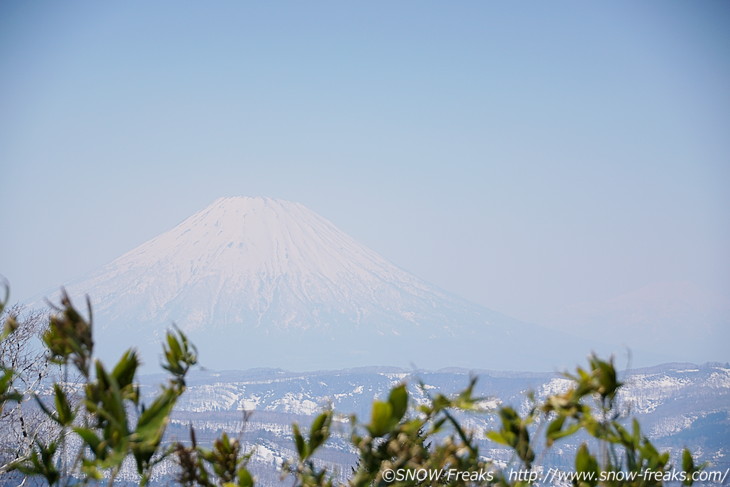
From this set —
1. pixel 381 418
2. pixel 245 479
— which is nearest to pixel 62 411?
pixel 245 479

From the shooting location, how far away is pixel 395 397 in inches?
54.3

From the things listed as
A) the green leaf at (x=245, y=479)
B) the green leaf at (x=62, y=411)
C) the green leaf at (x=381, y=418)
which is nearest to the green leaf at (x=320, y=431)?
the green leaf at (x=245, y=479)

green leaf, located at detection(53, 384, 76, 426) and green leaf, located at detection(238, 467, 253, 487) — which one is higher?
green leaf, located at detection(53, 384, 76, 426)

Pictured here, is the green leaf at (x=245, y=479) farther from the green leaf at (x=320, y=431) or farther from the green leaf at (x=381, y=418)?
the green leaf at (x=381, y=418)

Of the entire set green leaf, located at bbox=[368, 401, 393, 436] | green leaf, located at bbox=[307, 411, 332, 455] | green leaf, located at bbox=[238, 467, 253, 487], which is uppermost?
green leaf, located at bbox=[368, 401, 393, 436]

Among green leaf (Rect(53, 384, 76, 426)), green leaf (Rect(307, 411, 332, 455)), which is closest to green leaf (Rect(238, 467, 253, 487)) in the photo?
green leaf (Rect(307, 411, 332, 455))

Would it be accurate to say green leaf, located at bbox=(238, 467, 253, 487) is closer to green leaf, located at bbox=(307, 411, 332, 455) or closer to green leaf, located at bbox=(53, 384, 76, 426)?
green leaf, located at bbox=(307, 411, 332, 455)

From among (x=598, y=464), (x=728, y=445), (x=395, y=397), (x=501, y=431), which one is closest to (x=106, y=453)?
(x=395, y=397)

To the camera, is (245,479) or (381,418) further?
(245,479)

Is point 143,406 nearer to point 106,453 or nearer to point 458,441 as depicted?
point 106,453

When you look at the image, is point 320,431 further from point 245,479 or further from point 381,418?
point 381,418

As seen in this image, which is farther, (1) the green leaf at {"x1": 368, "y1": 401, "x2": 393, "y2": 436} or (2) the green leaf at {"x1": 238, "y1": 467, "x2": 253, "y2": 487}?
(2) the green leaf at {"x1": 238, "y1": 467, "x2": 253, "y2": 487}

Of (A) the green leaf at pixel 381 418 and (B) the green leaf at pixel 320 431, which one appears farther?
(B) the green leaf at pixel 320 431

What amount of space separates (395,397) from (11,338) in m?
14.2
